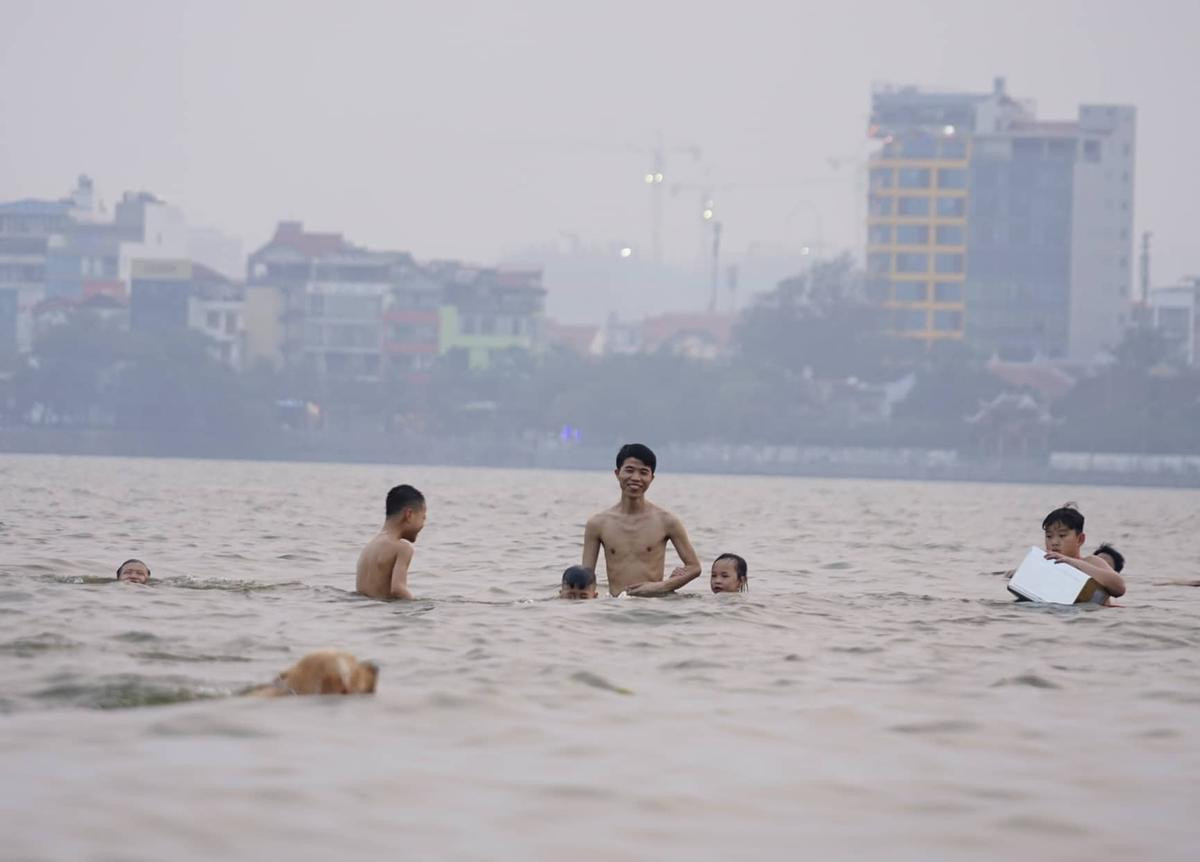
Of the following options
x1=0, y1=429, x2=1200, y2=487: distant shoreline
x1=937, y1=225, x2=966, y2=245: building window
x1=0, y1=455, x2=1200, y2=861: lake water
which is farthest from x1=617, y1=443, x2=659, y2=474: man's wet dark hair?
x1=937, y1=225, x2=966, y2=245: building window

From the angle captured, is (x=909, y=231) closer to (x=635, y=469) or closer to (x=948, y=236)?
(x=948, y=236)

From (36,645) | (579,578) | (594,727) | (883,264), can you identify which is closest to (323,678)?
(594,727)

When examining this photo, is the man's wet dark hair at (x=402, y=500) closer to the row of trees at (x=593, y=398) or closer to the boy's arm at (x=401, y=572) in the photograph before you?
the boy's arm at (x=401, y=572)

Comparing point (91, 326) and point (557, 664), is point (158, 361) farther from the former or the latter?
point (557, 664)

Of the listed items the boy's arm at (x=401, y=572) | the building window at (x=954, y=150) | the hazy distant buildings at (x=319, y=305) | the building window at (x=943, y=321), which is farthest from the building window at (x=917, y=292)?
the boy's arm at (x=401, y=572)

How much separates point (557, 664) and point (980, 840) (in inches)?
153

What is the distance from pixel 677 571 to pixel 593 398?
93.7m

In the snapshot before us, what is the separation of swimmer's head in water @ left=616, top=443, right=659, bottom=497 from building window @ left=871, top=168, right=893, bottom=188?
398ft

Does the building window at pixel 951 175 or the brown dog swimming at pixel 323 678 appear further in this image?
the building window at pixel 951 175

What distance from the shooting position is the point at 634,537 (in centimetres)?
1280

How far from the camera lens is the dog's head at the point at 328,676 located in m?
7.85

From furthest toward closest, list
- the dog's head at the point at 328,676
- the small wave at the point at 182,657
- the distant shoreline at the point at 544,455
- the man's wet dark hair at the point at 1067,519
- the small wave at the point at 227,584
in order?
1. the distant shoreline at the point at 544,455
2. the small wave at the point at 227,584
3. the man's wet dark hair at the point at 1067,519
4. the small wave at the point at 182,657
5. the dog's head at the point at 328,676

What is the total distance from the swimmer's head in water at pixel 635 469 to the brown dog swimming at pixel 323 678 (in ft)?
14.8

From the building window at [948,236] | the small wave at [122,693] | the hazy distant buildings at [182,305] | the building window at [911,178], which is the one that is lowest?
the small wave at [122,693]
